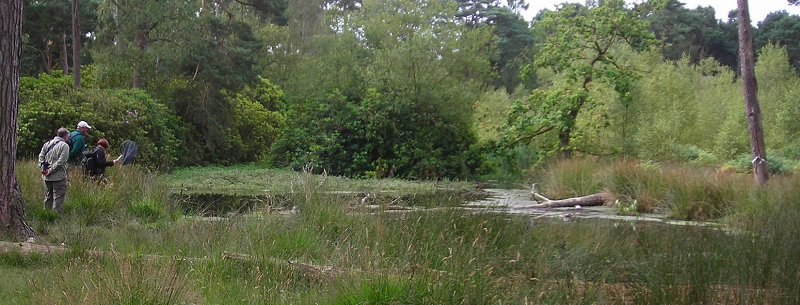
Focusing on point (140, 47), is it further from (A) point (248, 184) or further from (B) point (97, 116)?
(A) point (248, 184)

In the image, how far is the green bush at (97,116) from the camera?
21438 millimetres

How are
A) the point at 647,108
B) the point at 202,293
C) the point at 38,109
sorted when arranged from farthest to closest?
the point at 647,108
the point at 38,109
the point at 202,293

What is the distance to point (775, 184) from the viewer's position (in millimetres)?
13945

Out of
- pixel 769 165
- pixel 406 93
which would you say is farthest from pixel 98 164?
pixel 406 93

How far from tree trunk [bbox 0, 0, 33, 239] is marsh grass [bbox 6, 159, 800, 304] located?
453 millimetres

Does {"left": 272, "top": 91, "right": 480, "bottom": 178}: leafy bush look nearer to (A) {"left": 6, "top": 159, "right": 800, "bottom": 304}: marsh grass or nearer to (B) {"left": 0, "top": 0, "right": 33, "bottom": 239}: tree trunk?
(A) {"left": 6, "top": 159, "right": 800, "bottom": 304}: marsh grass

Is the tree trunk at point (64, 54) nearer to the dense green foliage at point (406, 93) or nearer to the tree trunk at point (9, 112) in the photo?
the dense green foliage at point (406, 93)

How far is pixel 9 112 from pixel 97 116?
49.0ft

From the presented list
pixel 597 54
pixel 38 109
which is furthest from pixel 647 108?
pixel 38 109

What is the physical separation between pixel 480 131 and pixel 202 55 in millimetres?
11098

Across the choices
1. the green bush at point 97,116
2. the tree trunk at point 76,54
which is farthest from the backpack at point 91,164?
the tree trunk at point 76,54

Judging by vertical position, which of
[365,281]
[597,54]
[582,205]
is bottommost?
[582,205]

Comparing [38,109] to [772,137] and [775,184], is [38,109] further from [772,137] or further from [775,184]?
[772,137]

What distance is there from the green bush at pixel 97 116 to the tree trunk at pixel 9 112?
38.9ft
